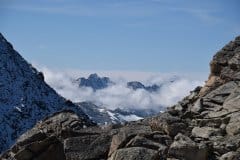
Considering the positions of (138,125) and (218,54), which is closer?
(138,125)

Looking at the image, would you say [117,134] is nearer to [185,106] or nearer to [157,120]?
[157,120]

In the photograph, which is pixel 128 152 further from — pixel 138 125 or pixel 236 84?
pixel 236 84

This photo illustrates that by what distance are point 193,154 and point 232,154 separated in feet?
6.31

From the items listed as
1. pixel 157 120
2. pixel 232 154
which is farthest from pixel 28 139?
pixel 232 154

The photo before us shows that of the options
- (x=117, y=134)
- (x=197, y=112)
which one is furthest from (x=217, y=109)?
(x=117, y=134)

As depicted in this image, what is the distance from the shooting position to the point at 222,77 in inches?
1517

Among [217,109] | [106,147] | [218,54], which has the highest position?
[218,54]

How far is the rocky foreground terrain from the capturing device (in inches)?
1158

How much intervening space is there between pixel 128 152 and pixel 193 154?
132 inches

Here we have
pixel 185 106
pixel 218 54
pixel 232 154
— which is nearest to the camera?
pixel 232 154

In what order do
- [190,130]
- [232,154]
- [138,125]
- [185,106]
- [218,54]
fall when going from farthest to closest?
[218,54]
[185,106]
[138,125]
[190,130]
[232,154]

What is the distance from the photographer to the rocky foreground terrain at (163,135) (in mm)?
29422

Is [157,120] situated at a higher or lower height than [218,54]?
lower

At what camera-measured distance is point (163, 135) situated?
104 feet
